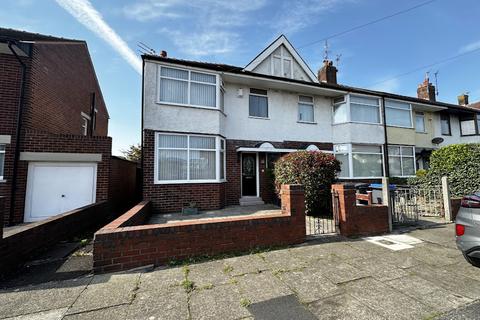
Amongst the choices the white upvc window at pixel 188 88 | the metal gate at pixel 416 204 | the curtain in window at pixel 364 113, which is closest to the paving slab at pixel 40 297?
the white upvc window at pixel 188 88

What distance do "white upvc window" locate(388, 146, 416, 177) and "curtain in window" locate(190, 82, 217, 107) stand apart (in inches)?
449

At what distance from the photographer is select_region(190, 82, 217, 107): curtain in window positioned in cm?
902

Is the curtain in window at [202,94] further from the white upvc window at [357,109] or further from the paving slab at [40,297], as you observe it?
the white upvc window at [357,109]

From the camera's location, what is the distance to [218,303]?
284 centimetres

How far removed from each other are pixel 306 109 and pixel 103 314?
11.9 meters

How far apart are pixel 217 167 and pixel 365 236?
569 cm

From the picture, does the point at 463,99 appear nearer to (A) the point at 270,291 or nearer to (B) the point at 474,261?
(B) the point at 474,261

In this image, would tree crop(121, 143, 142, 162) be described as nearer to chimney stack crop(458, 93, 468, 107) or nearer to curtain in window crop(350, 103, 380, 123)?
curtain in window crop(350, 103, 380, 123)

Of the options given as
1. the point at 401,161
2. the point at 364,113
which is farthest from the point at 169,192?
the point at 401,161

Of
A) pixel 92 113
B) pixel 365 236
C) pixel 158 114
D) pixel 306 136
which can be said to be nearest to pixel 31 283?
pixel 158 114

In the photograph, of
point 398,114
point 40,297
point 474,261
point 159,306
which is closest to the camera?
point 159,306

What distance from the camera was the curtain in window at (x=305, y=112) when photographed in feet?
38.7

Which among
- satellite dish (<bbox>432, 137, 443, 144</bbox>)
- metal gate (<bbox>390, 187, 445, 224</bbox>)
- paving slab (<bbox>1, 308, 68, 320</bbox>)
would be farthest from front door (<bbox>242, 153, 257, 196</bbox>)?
satellite dish (<bbox>432, 137, 443, 144</bbox>)

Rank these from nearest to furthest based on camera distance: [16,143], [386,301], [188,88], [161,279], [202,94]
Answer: [386,301] → [161,279] → [16,143] → [188,88] → [202,94]
